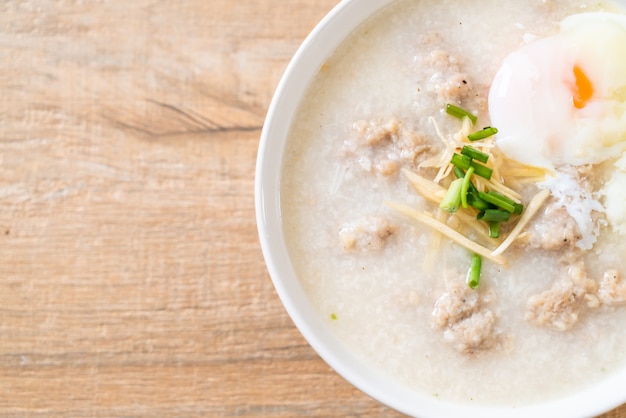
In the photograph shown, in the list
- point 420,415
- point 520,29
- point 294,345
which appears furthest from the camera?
point 294,345

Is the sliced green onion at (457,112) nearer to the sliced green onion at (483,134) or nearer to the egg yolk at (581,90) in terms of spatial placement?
the sliced green onion at (483,134)

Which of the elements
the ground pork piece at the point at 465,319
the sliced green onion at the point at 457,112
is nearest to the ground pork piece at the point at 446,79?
the sliced green onion at the point at 457,112

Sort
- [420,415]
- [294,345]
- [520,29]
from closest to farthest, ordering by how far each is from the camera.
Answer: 1. [420,415]
2. [520,29]
3. [294,345]

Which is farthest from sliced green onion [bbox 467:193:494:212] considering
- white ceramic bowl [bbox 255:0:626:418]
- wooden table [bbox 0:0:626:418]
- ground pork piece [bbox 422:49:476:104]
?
wooden table [bbox 0:0:626:418]

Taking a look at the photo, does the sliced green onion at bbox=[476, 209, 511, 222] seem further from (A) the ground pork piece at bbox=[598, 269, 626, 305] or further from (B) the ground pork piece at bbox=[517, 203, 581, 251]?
(A) the ground pork piece at bbox=[598, 269, 626, 305]

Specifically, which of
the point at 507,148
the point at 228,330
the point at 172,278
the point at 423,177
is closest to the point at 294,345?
the point at 228,330

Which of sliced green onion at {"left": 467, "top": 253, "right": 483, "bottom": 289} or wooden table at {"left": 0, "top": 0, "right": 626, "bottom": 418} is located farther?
wooden table at {"left": 0, "top": 0, "right": 626, "bottom": 418}

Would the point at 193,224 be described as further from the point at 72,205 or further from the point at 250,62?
the point at 250,62
